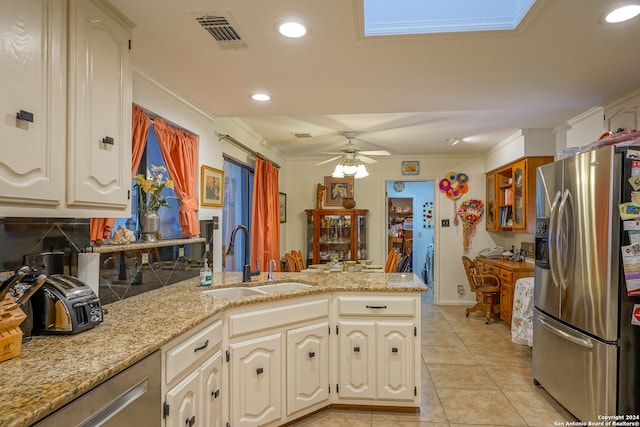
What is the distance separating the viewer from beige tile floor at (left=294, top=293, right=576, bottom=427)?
8.11 ft

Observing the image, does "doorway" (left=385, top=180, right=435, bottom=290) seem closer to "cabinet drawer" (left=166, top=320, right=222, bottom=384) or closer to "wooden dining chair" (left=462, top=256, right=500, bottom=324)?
"wooden dining chair" (left=462, top=256, right=500, bottom=324)

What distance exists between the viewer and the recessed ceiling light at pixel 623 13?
5.18ft

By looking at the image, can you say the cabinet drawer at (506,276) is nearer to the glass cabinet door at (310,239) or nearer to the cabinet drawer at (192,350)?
the glass cabinet door at (310,239)

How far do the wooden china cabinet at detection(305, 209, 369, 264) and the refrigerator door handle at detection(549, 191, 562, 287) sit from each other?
11.3ft

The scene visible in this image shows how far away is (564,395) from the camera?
8.14 ft

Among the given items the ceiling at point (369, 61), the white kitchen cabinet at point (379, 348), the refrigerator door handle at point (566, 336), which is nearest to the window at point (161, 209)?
the ceiling at point (369, 61)

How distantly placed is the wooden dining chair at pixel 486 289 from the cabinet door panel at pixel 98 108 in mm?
4604

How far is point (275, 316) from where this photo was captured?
225 cm

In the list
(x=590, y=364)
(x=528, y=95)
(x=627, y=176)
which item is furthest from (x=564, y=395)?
(x=528, y=95)

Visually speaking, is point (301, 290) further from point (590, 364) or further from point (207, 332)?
point (590, 364)

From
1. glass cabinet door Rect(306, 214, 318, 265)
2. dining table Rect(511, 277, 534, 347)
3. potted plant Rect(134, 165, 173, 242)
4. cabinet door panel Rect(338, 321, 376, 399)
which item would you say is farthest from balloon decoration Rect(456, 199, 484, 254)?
potted plant Rect(134, 165, 173, 242)

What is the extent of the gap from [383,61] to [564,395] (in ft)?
8.32

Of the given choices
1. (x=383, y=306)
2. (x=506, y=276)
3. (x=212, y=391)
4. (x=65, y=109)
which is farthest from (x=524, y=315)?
(x=65, y=109)

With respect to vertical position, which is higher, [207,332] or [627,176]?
[627,176]
